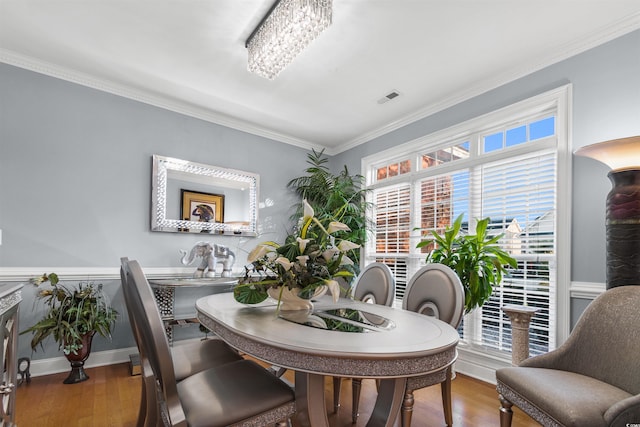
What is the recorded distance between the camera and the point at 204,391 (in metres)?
1.34

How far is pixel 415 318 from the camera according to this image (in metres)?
1.71

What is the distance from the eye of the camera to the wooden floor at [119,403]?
2.08 m

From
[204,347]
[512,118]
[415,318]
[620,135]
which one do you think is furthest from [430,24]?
[204,347]

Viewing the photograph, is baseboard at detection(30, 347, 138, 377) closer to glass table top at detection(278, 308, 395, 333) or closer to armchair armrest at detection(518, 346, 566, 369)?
glass table top at detection(278, 308, 395, 333)

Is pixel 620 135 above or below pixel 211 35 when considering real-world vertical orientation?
below

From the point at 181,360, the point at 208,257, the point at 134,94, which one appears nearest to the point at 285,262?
the point at 181,360

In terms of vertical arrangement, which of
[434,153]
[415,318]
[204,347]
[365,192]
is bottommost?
[204,347]

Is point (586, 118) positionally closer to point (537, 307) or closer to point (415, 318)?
point (537, 307)

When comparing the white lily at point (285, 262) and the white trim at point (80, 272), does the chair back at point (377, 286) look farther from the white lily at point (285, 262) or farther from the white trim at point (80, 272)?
the white trim at point (80, 272)

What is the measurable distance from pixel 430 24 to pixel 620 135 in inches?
59.6

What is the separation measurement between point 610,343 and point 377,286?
4.42 feet

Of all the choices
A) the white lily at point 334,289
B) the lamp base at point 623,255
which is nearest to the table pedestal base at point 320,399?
the white lily at point 334,289

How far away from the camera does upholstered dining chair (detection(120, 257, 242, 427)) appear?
1.50 metres

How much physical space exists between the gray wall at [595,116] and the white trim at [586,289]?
0.11ft
